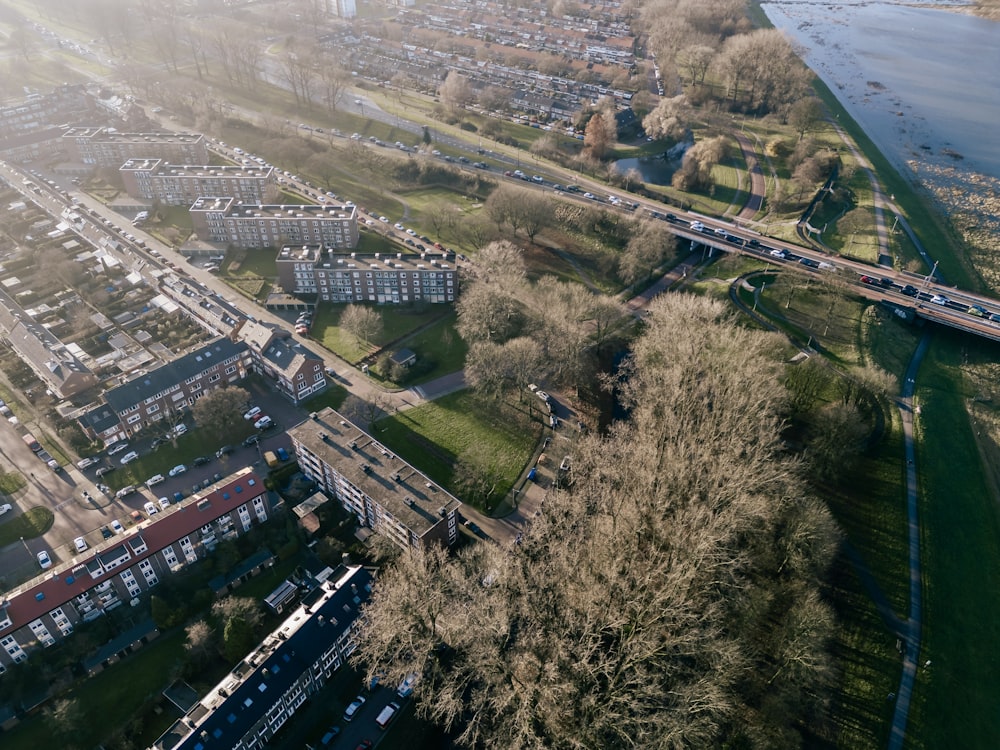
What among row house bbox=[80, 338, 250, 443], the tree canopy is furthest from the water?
row house bbox=[80, 338, 250, 443]

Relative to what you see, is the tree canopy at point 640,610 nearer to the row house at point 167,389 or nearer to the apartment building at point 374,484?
the apartment building at point 374,484

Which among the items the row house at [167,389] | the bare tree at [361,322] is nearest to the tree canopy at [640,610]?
the bare tree at [361,322]

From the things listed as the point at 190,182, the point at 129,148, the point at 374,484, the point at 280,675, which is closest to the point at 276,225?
the point at 190,182

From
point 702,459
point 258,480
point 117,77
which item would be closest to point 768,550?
point 702,459

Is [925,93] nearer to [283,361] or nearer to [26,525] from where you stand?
[283,361]

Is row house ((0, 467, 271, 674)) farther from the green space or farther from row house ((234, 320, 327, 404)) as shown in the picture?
row house ((234, 320, 327, 404))

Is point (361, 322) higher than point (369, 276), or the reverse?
point (369, 276)

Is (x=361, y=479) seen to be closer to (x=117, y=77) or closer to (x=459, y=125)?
(x=459, y=125)
